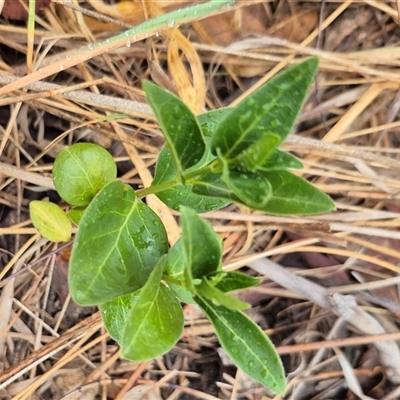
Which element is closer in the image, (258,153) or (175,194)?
(258,153)

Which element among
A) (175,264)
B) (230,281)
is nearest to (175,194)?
(175,264)

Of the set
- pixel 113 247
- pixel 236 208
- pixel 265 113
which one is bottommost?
pixel 236 208

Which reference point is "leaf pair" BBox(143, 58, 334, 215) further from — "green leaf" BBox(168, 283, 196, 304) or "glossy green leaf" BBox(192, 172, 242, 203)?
"green leaf" BBox(168, 283, 196, 304)

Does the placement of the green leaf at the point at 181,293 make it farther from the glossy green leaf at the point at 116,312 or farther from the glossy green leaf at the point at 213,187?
the glossy green leaf at the point at 213,187

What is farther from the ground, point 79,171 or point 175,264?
point 79,171

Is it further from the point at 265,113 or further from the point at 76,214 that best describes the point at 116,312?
the point at 265,113

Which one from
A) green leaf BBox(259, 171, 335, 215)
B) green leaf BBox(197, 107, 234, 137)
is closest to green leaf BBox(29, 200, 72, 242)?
green leaf BBox(197, 107, 234, 137)

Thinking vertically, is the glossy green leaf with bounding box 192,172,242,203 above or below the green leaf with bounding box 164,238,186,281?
above
